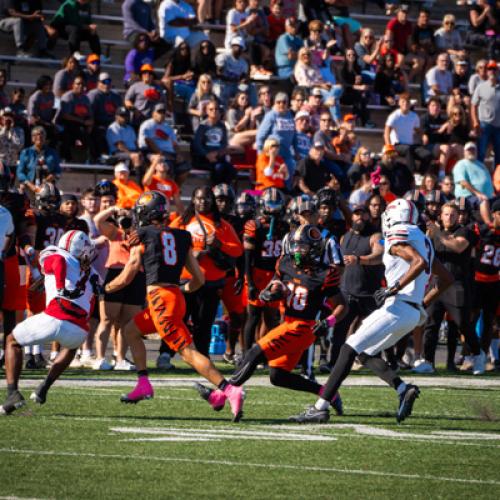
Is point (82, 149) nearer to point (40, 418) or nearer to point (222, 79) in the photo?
point (222, 79)

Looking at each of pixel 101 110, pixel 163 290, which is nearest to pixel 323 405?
pixel 163 290

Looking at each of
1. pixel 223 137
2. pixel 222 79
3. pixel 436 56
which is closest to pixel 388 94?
pixel 436 56

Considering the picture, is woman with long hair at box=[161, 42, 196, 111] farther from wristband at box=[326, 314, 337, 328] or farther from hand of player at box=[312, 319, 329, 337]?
hand of player at box=[312, 319, 329, 337]

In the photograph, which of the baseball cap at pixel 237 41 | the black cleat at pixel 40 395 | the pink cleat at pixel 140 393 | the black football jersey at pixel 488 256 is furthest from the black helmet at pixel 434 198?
the black cleat at pixel 40 395

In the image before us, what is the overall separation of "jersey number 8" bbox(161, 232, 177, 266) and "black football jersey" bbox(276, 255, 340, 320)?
2.81ft

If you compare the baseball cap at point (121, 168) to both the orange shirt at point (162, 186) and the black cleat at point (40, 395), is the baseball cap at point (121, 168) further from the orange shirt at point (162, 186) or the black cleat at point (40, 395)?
the black cleat at point (40, 395)

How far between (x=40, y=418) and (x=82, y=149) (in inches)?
365

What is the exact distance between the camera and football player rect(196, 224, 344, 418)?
9.40 metres

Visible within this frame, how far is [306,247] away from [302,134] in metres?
8.24

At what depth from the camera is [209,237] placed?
13500 mm

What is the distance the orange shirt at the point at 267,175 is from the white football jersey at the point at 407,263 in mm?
7315

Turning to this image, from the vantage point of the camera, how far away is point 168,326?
936 centimetres

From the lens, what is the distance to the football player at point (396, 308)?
9.05 metres

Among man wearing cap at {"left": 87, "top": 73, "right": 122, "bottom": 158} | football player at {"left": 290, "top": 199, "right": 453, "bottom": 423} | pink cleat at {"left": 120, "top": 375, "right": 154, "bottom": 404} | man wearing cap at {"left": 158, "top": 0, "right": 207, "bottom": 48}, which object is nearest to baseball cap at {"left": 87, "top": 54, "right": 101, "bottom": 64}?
man wearing cap at {"left": 87, "top": 73, "right": 122, "bottom": 158}
